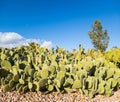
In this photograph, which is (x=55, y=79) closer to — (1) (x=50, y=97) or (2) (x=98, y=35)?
(1) (x=50, y=97)

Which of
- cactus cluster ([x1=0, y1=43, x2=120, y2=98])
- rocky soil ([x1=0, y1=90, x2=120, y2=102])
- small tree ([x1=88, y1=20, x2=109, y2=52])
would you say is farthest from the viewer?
small tree ([x1=88, y1=20, x2=109, y2=52])

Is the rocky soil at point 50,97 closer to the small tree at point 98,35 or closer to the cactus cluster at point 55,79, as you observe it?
the cactus cluster at point 55,79

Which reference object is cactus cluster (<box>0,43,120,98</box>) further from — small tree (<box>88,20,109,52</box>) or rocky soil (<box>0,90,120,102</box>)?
small tree (<box>88,20,109,52</box>)

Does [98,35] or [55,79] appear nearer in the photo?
[55,79]

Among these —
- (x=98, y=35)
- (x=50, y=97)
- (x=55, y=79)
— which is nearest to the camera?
(x=50, y=97)

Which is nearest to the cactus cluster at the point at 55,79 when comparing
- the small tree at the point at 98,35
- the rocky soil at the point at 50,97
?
the rocky soil at the point at 50,97

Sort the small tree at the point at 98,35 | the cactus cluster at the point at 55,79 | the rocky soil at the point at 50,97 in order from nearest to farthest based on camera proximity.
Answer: the rocky soil at the point at 50,97 → the cactus cluster at the point at 55,79 → the small tree at the point at 98,35

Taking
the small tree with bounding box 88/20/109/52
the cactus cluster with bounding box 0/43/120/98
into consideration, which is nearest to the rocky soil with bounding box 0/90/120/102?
the cactus cluster with bounding box 0/43/120/98

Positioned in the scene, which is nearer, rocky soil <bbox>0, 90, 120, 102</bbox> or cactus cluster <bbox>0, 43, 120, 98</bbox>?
rocky soil <bbox>0, 90, 120, 102</bbox>

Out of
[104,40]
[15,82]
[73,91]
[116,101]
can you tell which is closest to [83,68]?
[73,91]

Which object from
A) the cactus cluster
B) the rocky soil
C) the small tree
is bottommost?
the rocky soil

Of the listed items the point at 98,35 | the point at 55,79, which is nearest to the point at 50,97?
the point at 55,79

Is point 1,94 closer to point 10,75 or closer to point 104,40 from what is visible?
point 10,75

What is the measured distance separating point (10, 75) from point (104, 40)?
2895cm
